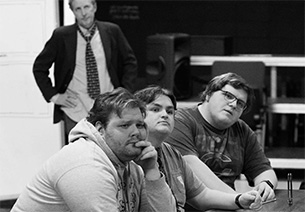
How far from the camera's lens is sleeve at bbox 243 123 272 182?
391 centimetres

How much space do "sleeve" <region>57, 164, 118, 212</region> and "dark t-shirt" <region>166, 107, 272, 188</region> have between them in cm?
127

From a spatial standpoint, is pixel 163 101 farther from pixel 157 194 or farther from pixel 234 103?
pixel 234 103

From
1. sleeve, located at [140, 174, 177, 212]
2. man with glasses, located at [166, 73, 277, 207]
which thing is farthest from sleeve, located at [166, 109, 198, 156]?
sleeve, located at [140, 174, 177, 212]

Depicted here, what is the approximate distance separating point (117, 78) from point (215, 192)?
2281 mm

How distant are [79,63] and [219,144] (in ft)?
6.18

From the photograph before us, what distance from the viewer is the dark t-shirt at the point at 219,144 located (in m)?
3.74

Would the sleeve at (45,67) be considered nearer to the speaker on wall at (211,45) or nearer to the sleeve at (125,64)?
the sleeve at (125,64)

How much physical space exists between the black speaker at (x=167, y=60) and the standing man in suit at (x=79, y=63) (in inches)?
28.0

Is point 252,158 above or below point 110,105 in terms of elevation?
below

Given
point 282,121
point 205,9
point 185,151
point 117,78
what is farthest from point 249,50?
point 185,151

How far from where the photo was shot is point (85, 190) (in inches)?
94.0

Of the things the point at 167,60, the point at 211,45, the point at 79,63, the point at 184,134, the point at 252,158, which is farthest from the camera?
the point at 211,45

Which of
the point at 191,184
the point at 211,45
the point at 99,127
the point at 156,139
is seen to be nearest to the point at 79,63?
the point at 211,45

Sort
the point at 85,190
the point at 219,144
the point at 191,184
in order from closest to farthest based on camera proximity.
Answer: the point at 85,190, the point at 191,184, the point at 219,144
